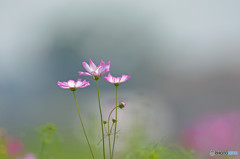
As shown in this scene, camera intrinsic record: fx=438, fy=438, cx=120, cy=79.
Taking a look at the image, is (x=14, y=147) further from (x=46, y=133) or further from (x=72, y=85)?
(x=72, y=85)

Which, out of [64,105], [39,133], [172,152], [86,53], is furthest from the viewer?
[86,53]

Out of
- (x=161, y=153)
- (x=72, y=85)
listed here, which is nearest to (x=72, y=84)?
(x=72, y=85)

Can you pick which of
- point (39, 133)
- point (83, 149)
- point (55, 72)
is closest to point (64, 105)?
point (83, 149)

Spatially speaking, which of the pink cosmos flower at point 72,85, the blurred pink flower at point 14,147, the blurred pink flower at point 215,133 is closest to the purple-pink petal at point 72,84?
the pink cosmos flower at point 72,85

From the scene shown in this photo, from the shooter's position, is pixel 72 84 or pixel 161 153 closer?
pixel 72 84

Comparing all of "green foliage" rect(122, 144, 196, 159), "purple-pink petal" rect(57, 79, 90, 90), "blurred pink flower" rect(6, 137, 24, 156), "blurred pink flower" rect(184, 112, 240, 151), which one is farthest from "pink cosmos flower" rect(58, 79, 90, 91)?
"blurred pink flower" rect(6, 137, 24, 156)

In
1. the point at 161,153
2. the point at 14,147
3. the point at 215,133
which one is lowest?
the point at 161,153

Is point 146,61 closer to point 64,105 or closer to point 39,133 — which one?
point 64,105
